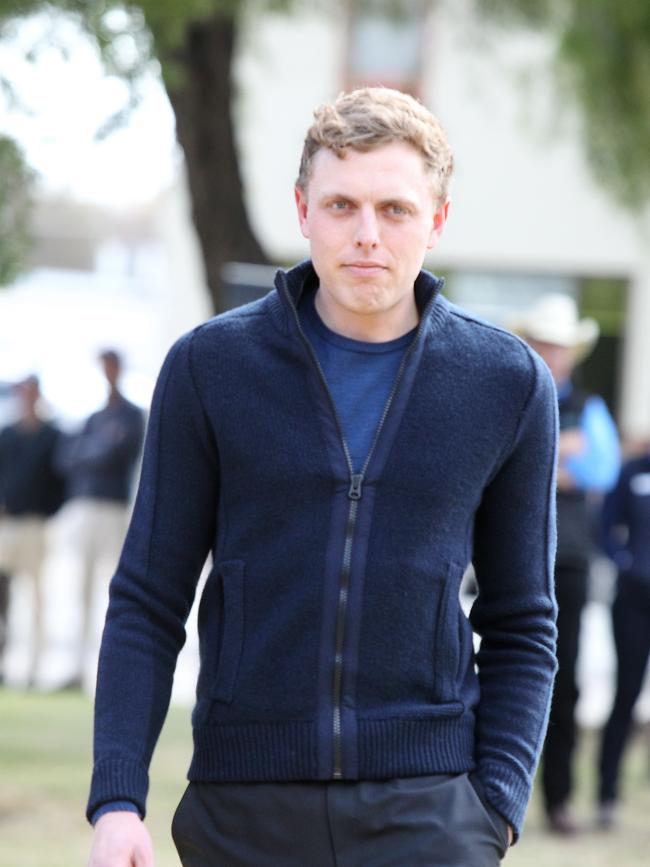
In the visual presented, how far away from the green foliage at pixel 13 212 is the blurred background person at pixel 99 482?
4.97 m

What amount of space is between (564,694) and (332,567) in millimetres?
5611

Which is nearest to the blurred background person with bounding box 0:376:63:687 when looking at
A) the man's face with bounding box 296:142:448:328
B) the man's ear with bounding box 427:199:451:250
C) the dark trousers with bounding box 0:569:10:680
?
the dark trousers with bounding box 0:569:10:680

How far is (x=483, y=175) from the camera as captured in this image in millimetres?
25453

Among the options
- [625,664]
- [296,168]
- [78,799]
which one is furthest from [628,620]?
[296,168]

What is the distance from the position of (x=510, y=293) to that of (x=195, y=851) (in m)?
23.2

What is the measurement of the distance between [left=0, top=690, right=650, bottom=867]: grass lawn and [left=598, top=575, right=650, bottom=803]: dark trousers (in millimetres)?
283

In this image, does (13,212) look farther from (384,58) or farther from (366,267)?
(384,58)

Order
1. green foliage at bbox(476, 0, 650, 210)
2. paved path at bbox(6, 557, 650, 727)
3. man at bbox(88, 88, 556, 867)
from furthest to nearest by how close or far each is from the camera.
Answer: paved path at bbox(6, 557, 650, 727), green foliage at bbox(476, 0, 650, 210), man at bbox(88, 88, 556, 867)

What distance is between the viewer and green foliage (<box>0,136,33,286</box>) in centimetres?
823

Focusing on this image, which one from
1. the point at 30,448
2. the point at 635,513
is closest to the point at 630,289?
the point at 30,448

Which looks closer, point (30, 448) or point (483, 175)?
point (30, 448)

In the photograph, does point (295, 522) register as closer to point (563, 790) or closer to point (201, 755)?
point (201, 755)

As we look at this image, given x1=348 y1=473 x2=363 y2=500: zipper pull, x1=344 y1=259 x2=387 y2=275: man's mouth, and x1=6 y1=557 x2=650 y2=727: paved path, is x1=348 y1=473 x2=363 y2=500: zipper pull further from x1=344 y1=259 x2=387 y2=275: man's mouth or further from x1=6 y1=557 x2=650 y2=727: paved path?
x1=6 y1=557 x2=650 y2=727: paved path

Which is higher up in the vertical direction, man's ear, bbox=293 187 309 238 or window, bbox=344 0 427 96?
window, bbox=344 0 427 96
